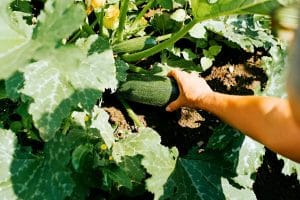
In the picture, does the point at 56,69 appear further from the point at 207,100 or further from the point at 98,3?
the point at 207,100

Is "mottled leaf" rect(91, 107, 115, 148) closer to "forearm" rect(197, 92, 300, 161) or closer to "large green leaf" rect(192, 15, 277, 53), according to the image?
"forearm" rect(197, 92, 300, 161)

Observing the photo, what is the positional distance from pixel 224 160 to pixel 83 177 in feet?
2.28

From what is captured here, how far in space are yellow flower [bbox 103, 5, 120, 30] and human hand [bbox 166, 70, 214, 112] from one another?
428 mm

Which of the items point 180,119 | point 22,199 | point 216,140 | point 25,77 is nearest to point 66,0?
point 25,77

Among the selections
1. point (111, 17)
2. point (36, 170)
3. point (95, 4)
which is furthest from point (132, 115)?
point (36, 170)

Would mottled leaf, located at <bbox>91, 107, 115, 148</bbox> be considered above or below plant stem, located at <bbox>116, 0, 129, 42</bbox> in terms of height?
below

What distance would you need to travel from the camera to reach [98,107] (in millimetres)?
2930

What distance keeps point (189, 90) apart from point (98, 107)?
1.66ft

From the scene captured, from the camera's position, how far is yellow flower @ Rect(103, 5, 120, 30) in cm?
286

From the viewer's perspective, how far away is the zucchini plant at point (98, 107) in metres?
2.07

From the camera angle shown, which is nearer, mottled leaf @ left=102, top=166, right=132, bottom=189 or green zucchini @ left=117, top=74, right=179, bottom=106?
mottled leaf @ left=102, top=166, right=132, bottom=189

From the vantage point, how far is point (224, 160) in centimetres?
268

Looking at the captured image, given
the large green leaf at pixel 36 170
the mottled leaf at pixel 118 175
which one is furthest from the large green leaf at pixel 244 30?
the large green leaf at pixel 36 170

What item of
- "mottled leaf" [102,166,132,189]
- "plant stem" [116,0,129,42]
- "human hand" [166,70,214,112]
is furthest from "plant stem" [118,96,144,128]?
"mottled leaf" [102,166,132,189]
